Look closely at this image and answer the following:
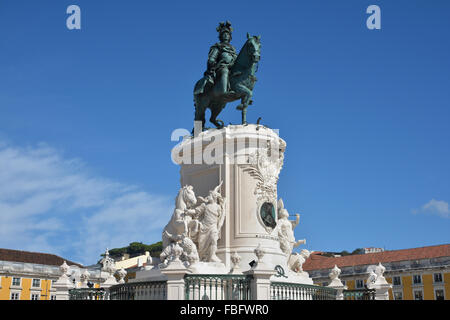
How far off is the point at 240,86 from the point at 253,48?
1382 mm

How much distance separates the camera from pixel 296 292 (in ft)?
46.9

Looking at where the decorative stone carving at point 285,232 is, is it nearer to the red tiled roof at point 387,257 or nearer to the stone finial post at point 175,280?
the stone finial post at point 175,280

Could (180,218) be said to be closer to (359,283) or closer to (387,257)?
(359,283)

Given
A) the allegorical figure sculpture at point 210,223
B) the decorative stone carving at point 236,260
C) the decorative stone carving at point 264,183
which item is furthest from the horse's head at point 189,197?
the decorative stone carving at point 236,260

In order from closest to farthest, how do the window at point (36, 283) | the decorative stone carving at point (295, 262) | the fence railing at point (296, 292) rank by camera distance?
the fence railing at point (296, 292) → the decorative stone carving at point (295, 262) → the window at point (36, 283)

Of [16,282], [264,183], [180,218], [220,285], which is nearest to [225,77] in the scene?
[264,183]

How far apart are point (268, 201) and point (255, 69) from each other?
15.2 feet

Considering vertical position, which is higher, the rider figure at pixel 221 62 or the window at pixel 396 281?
the rider figure at pixel 221 62

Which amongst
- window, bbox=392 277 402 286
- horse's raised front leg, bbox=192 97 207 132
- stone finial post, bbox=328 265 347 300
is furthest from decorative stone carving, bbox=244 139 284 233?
window, bbox=392 277 402 286

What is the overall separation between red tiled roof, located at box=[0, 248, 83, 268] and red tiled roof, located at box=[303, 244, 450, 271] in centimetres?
2779

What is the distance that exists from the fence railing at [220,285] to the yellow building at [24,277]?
4305 centimetres

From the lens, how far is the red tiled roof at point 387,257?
54188mm
